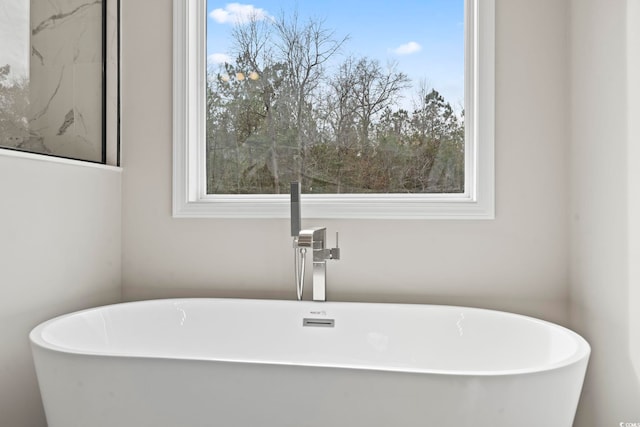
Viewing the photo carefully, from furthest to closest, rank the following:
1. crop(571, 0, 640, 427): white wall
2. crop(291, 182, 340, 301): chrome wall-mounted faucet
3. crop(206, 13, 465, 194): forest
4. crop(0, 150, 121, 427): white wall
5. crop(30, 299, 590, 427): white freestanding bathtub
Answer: crop(206, 13, 465, 194): forest
crop(291, 182, 340, 301): chrome wall-mounted faucet
crop(0, 150, 121, 427): white wall
crop(571, 0, 640, 427): white wall
crop(30, 299, 590, 427): white freestanding bathtub

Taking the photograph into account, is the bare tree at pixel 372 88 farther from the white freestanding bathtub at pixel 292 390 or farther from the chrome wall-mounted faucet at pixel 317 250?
the white freestanding bathtub at pixel 292 390

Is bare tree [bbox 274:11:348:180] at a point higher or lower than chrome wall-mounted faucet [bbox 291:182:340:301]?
higher

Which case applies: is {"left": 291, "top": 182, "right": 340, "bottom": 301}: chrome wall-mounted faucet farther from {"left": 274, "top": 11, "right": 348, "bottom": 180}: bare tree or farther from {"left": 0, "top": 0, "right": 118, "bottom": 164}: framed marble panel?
{"left": 0, "top": 0, "right": 118, "bottom": 164}: framed marble panel

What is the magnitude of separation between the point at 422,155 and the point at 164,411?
1.46 meters

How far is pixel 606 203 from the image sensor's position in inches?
59.1

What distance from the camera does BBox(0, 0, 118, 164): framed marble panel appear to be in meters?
1.59

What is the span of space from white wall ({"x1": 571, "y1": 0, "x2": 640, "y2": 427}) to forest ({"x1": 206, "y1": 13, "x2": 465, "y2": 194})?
0.51 meters

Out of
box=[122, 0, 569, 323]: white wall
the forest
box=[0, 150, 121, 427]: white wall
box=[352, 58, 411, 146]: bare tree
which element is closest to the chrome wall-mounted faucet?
box=[122, 0, 569, 323]: white wall

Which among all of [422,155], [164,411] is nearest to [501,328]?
[422,155]

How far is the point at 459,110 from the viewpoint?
6.77 feet

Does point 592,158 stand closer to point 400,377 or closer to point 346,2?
point 400,377

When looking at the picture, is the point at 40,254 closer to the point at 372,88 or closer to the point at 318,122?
the point at 318,122

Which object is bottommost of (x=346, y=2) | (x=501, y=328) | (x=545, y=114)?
(x=501, y=328)

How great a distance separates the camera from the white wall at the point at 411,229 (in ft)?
5.97
